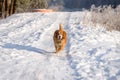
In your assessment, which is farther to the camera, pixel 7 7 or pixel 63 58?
pixel 7 7

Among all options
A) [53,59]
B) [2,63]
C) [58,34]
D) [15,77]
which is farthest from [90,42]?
[15,77]

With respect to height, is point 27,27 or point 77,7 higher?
point 27,27

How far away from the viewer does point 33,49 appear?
37.9 feet

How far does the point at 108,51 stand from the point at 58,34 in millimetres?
1903

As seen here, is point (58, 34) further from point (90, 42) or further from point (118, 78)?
point (118, 78)

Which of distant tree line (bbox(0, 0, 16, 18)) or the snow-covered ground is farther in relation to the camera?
distant tree line (bbox(0, 0, 16, 18))

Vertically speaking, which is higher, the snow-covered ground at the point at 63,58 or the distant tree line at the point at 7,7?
the snow-covered ground at the point at 63,58

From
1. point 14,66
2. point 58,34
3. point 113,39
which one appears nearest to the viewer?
point 14,66

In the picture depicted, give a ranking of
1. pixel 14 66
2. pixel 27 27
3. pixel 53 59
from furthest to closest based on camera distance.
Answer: pixel 27 27 < pixel 53 59 < pixel 14 66

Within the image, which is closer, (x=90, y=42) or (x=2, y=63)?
(x=2, y=63)

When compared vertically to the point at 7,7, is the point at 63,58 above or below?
above

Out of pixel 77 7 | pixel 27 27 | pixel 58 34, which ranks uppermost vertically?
pixel 58 34

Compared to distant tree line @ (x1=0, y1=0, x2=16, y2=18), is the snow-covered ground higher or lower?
higher

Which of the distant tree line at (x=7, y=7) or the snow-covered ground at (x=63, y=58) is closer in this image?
the snow-covered ground at (x=63, y=58)
